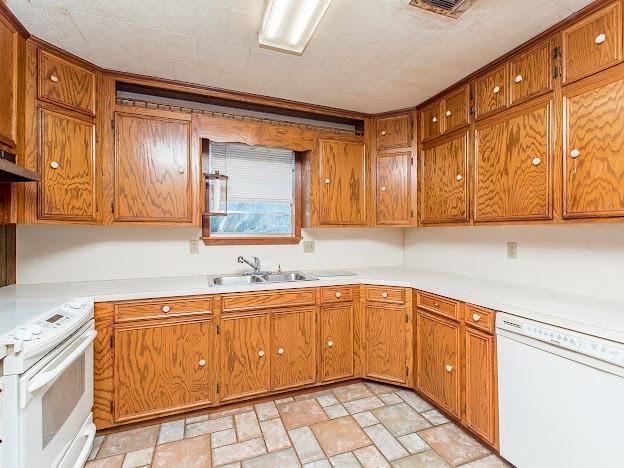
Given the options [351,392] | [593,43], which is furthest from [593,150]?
[351,392]

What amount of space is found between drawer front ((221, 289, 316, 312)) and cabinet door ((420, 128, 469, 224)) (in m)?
1.22

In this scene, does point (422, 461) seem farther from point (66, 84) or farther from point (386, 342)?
point (66, 84)

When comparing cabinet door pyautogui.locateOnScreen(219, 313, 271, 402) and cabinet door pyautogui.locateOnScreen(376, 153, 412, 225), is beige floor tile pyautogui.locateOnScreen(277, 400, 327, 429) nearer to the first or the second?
cabinet door pyautogui.locateOnScreen(219, 313, 271, 402)

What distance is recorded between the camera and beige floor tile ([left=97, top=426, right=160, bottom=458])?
176 centimetres

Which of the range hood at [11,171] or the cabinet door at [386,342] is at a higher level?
the range hood at [11,171]

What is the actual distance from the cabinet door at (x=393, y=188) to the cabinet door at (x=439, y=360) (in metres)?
0.91

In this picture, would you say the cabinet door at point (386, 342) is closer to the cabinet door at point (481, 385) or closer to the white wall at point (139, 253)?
the cabinet door at point (481, 385)

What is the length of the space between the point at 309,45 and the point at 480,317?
74.2 inches

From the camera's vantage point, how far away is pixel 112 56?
6.28 ft

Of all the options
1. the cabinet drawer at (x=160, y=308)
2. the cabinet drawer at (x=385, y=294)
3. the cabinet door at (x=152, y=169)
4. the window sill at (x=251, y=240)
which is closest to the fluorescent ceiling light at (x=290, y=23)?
the cabinet door at (x=152, y=169)

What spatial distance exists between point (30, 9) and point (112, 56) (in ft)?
1.42

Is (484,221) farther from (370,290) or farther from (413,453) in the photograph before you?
(413,453)

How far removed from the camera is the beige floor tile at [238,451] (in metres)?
1.69

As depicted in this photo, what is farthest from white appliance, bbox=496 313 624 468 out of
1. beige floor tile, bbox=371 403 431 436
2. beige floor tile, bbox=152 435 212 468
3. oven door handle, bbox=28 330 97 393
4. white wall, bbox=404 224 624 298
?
oven door handle, bbox=28 330 97 393
